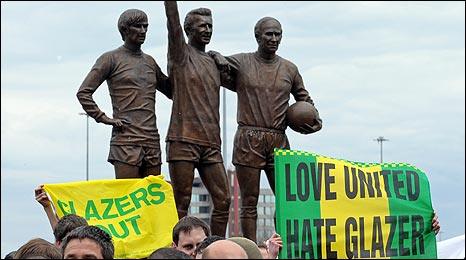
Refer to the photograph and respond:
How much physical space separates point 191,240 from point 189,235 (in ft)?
0.16

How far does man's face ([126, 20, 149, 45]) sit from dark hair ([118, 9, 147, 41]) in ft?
0.11

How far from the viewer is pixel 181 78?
13.5 m

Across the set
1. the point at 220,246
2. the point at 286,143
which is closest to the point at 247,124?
the point at 286,143

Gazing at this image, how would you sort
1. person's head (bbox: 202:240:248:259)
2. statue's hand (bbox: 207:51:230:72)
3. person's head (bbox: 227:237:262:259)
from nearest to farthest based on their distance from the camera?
person's head (bbox: 202:240:248:259)
person's head (bbox: 227:237:262:259)
statue's hand (bbox: 207:51:230:72)

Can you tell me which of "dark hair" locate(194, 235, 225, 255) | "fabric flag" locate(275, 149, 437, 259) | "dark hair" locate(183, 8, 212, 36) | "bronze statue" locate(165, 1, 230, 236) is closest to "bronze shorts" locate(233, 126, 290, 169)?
"bronze statue" locate(165, 1, 230, 236)

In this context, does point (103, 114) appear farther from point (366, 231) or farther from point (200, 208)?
point (200, 208)

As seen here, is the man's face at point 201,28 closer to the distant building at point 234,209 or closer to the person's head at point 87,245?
the person's head at point 87,245

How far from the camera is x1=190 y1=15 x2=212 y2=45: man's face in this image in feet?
44.6

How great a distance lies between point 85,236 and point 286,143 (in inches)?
218

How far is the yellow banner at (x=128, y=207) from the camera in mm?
12362

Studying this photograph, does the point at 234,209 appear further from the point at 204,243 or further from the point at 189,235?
the point at 204,243

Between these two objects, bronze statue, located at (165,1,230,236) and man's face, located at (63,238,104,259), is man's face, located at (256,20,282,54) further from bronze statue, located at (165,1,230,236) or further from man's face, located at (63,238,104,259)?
man's face, located at (63,238,104,259)

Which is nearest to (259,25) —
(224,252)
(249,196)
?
(249,196)

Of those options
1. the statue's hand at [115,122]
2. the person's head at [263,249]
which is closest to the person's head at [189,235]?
the person's head at [263,249]
